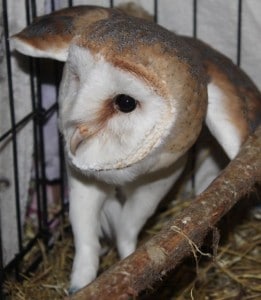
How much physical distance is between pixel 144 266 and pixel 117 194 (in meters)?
0.80

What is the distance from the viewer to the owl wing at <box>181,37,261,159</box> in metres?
1.91

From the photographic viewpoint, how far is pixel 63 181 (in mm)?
2395

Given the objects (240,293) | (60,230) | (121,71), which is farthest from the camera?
(60,230)

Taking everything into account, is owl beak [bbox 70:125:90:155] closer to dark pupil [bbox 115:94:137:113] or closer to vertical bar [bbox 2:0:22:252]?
dark pupil [bbox 115:94:137:113]

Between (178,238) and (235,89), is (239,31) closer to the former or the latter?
(235,89)

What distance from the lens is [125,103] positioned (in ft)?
5.46

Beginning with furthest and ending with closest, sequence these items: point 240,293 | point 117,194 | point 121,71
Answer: point 117,194, point 240,293, point 121,71

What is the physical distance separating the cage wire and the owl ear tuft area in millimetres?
105

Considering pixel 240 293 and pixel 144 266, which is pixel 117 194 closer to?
pixel 240 293

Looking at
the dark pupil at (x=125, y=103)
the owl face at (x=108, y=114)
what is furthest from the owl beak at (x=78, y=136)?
the dark pupil at (x=125, y=103)

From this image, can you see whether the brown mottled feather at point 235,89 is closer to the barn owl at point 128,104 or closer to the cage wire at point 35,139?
the barn owl at point 128,104

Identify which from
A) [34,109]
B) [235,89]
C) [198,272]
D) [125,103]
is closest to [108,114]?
[125,103]

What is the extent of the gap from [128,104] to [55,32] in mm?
319

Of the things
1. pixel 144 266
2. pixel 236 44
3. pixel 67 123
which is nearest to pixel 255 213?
pixel 236 44
